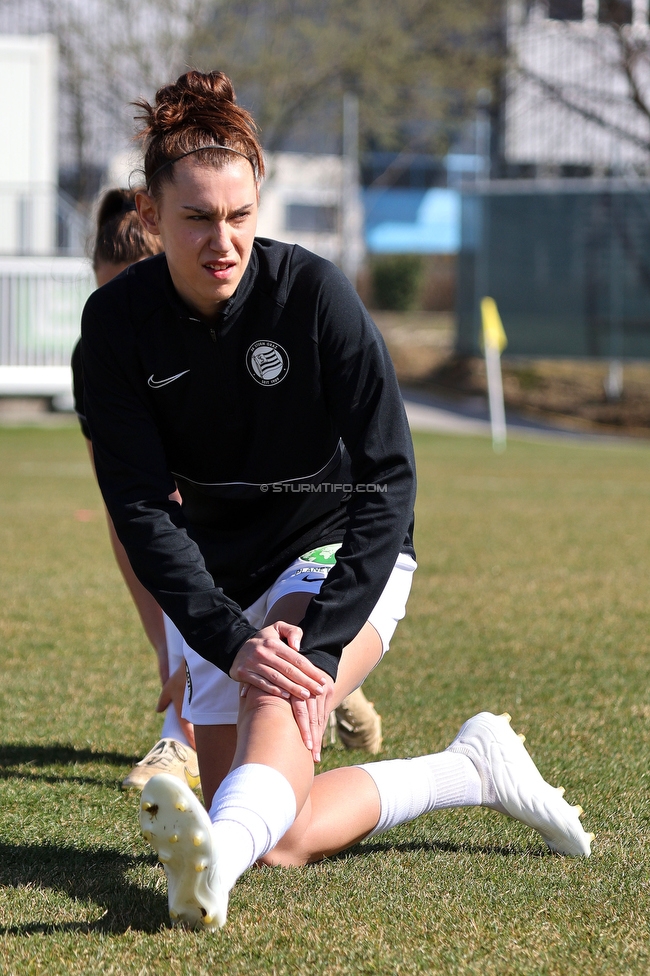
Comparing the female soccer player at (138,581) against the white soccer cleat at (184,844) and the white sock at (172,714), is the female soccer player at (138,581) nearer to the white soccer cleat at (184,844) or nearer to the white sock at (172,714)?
the white sock at (172,714)

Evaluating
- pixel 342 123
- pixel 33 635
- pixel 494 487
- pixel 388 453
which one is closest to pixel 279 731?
pixel 388 453

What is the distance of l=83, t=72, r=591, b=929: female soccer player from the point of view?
2.55 meters

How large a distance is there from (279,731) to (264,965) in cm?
46

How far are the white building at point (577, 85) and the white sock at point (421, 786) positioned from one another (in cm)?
2224

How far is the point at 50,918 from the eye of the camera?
2377 mm

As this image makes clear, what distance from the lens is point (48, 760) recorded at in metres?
3.72

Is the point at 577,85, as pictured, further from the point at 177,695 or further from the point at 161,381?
the point at 161,381

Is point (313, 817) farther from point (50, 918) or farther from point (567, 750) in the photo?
point (567, 750)

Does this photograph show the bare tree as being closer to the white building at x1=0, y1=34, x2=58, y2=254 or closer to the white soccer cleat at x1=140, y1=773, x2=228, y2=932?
the white building at x1=0, y1=34, x2=58, y2=254

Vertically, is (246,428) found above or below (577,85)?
below

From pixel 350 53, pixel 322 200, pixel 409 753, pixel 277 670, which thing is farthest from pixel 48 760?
pixel 322 200

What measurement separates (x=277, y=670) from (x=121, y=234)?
1.88 m

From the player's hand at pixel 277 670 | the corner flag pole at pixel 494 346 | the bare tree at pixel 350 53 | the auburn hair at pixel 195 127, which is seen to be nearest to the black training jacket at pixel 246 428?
the player's hand at pixel 277 670

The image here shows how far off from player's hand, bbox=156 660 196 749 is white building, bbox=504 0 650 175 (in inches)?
854
